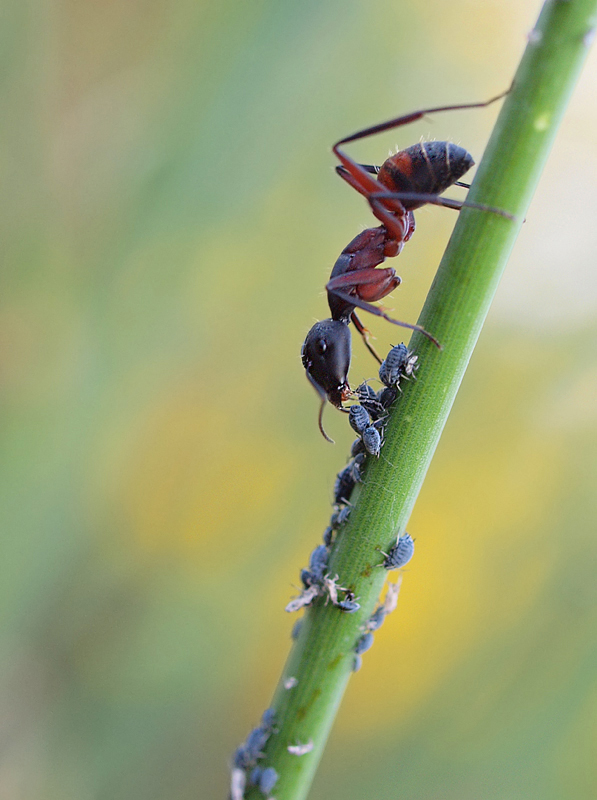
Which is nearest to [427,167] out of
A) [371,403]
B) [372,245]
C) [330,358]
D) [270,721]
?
[372,245]

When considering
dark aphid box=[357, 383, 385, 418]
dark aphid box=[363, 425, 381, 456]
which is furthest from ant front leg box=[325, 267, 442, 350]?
dark aphid box=[363, 425, 381, 456]

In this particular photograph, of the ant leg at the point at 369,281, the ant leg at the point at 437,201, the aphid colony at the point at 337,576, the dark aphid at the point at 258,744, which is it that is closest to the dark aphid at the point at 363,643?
the aphid colony at the point at 337,576

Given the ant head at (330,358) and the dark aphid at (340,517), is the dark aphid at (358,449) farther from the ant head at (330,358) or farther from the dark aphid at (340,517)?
the ant head at (330,358)

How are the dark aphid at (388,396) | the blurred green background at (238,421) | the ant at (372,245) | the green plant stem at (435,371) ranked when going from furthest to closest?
the blurred green background at (238,421), the ant at (372,245), the dark aphid at (388,396), the green plant stem at (435,371)

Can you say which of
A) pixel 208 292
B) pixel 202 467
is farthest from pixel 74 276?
pixel 202 467

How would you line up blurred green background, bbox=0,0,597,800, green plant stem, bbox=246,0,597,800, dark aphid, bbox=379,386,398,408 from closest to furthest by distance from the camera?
green plant stem, bbox=246,0,597,800, dark aphid, bbox=379,386,398,408, blurred green background, bbox=0,0,597,800

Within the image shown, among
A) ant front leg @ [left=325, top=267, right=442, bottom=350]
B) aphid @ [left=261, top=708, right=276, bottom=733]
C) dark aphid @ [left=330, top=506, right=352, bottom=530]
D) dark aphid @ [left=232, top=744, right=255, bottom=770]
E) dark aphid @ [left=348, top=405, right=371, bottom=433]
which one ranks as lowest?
dark aphid @ [left=232, top=744, right=255, bottom=770]

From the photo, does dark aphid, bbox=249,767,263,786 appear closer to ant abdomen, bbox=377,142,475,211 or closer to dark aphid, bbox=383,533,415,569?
dark aphid, bbox=383,533,415,569

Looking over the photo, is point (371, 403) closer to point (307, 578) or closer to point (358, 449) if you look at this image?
point (358, 449)
